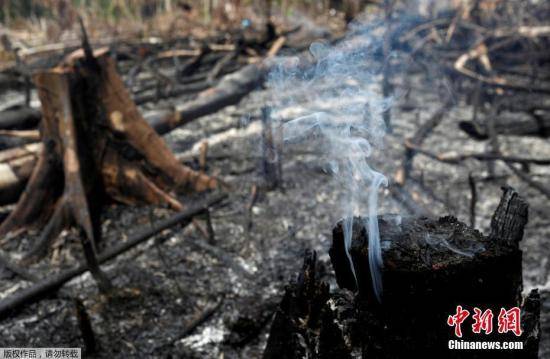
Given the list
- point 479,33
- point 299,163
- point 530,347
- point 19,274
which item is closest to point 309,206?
point 299,163

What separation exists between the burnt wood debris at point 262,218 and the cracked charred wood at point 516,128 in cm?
2

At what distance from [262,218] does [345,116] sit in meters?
3.43

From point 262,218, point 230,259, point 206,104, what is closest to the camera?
point 230,259

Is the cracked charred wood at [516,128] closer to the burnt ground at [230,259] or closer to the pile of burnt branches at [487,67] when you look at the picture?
the pile of burnt branches at [487,67]

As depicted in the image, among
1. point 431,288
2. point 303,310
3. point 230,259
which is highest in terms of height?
point 431,288

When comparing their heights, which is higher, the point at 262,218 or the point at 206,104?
the point at 206,104

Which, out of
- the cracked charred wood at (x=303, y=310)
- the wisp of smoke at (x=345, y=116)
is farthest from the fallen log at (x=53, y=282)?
the cracked charred wood at (x=303, y=310)

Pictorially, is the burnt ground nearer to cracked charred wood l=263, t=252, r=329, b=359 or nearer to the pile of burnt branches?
the pile of burnt branches

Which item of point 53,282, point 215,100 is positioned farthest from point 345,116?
point 53,282

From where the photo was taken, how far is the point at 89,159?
16.5 ft

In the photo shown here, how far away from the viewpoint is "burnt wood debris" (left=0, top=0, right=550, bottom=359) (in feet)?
6.41

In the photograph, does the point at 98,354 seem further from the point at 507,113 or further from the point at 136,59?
the point at 136,59

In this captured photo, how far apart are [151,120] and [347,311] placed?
529 cm

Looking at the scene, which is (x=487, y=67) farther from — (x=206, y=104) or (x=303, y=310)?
(x=303, y=310)
